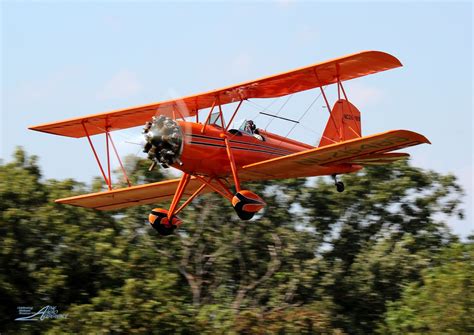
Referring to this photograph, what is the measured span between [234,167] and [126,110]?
2.76 metres

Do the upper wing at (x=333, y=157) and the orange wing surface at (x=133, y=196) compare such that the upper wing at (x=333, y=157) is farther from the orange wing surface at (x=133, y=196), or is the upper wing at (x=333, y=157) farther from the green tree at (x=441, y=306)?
the green tree at (x=441, y=306)

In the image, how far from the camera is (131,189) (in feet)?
55.4

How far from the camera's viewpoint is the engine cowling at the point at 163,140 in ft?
46.9

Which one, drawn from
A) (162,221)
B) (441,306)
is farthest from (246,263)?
(162,221)

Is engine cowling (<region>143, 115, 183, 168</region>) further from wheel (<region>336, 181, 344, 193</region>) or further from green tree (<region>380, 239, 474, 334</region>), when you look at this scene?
green tree (<region>380, 239, 474, 334</region>)

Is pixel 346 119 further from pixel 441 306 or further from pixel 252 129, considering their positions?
pixel 441 306

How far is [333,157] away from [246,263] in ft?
32.7

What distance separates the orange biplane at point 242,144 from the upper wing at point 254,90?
0.02m

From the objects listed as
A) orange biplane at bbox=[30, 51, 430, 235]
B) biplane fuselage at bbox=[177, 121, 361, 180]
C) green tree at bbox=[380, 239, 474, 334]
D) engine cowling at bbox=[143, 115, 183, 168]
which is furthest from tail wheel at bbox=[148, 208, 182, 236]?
green tree at bbox=[380, 239, 474, 334]

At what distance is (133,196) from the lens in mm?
17391
